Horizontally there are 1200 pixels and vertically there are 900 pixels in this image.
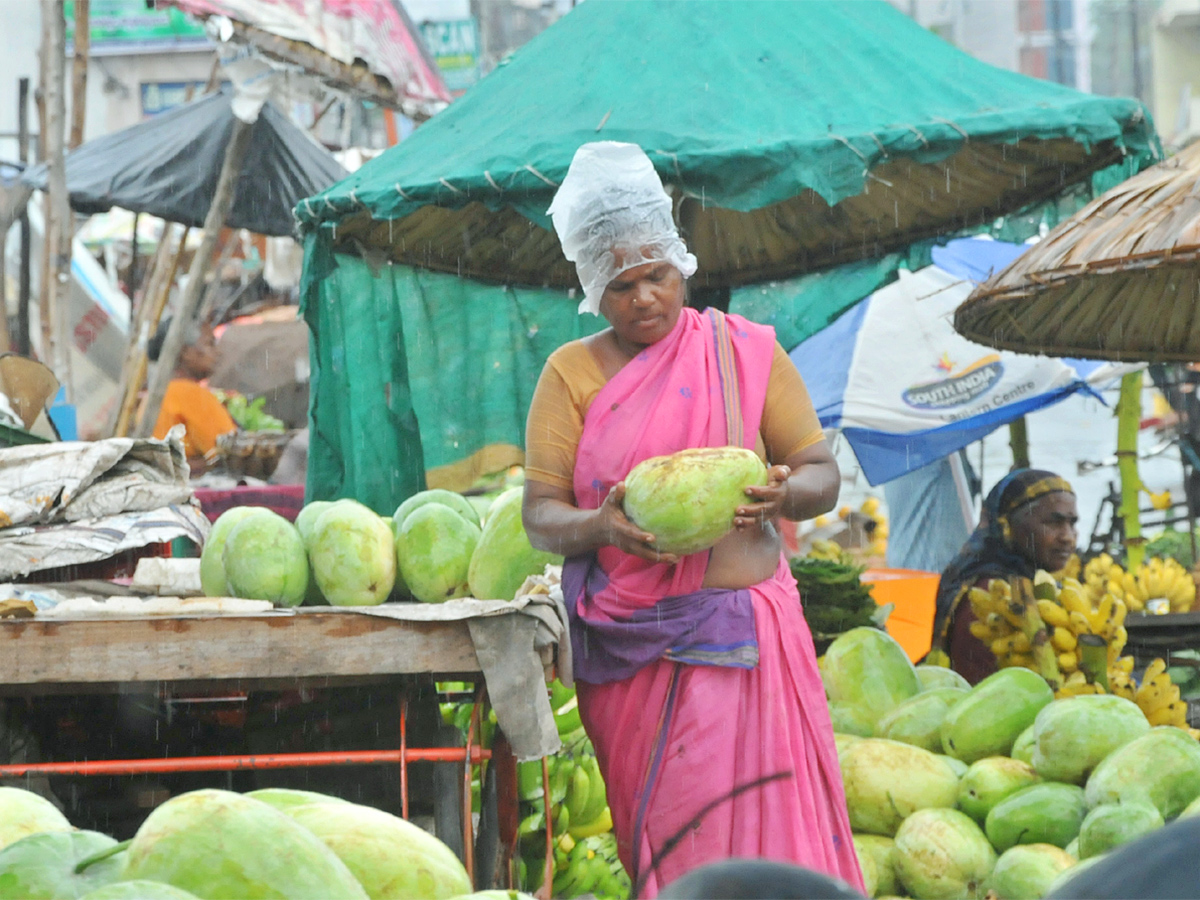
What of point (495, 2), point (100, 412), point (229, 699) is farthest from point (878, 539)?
point (495, 2)

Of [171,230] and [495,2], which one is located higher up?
[495,2]

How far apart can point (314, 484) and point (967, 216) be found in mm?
2767

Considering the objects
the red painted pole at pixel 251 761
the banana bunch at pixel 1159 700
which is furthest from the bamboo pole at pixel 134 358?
the banana bunch at pixel 1159 700

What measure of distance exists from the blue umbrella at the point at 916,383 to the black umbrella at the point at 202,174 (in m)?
3.22

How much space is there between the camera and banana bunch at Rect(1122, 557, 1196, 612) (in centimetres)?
509

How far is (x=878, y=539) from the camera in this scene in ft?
33.9

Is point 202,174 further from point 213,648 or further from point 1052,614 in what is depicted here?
point 213,648

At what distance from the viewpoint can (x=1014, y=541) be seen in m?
4.97

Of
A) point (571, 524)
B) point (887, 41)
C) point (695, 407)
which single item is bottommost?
point (571, 524)

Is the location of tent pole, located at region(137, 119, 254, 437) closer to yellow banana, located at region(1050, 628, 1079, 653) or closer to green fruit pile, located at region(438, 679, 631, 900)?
green fruit pile, located at region(438, 679, 631, 900)

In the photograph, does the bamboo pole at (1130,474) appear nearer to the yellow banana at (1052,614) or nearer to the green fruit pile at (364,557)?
the yellow banana at (1052,614)

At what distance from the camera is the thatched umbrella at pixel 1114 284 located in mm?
3000

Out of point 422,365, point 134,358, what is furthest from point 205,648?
point 134,358

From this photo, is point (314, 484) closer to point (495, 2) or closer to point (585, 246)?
point (585, 246)
